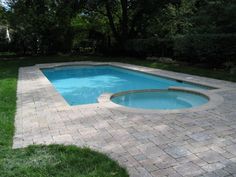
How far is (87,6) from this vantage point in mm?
19984

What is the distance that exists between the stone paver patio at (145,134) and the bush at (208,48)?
5.46 meters

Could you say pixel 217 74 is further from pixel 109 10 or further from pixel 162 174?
pixel 109 10

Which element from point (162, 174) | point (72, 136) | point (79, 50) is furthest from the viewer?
point (79, 50)

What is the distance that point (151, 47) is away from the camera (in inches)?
680

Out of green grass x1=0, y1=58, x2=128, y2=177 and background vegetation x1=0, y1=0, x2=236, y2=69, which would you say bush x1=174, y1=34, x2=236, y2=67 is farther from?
green grass x1=0, y1=58, x2=128, y2=177

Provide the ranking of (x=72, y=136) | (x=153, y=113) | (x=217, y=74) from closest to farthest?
1. (x=72, y=136)
2. (x=153, y=113)
3. (x=217, y=74)

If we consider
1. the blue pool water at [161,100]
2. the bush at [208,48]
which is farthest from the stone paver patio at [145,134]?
the bush at [208,48]

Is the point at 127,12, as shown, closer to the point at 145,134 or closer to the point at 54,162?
the point at 145,134

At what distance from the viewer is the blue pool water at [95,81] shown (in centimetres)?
970

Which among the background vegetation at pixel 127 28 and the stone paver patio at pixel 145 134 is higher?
the background vegetation at pixel 127 28

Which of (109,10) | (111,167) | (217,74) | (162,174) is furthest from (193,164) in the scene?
(109,10)

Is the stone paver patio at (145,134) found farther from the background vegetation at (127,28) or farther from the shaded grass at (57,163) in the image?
the background vegetation at (127,28)

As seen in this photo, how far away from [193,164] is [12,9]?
19667 mm

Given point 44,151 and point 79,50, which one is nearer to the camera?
point 44,151
